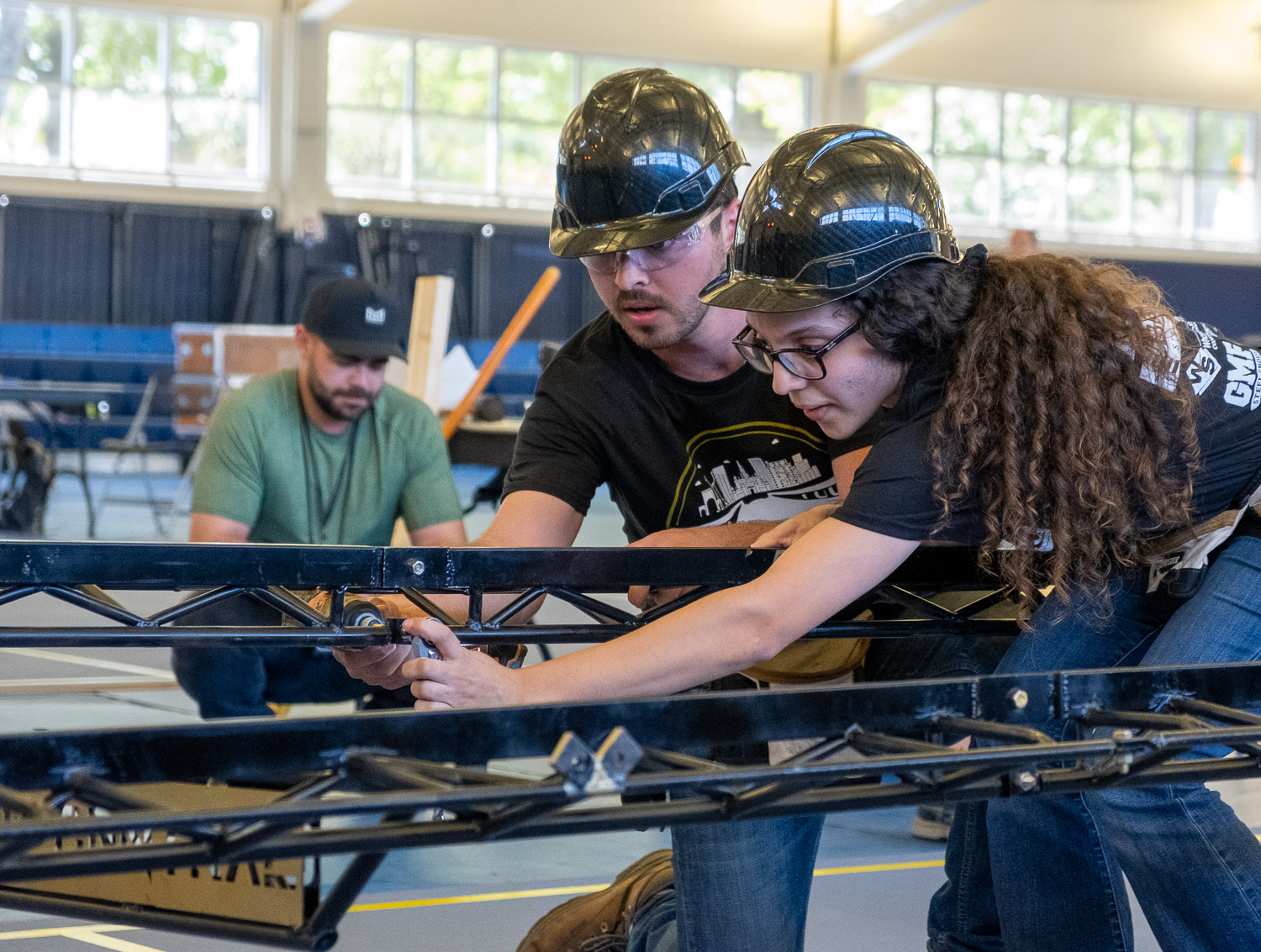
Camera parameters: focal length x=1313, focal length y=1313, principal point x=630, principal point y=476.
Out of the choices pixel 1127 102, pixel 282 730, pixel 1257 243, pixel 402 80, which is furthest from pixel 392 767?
pixel 1257 243

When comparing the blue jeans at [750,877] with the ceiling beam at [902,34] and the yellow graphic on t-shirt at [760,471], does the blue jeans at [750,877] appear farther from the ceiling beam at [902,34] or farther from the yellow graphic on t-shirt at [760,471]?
the ceiling beam at [902,34]

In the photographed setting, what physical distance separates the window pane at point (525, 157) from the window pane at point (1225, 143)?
34.6ft

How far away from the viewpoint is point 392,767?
122 cm

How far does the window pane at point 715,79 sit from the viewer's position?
1939cm

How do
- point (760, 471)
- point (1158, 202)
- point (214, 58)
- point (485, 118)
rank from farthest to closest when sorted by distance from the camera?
point (1158, 202) < point (485, 118) < point (214, 58) < point (760, 471)

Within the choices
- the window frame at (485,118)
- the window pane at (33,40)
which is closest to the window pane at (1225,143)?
the window frame at (485,118)

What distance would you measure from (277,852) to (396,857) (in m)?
2.57

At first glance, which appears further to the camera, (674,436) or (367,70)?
(367,70)

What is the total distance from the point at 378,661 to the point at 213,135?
17.9m

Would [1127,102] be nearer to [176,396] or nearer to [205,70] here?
[205,70]

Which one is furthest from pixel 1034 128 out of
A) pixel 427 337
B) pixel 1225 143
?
pixel 427 337

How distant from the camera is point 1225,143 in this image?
70.2 feet

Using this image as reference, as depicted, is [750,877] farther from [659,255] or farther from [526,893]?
[526,893]

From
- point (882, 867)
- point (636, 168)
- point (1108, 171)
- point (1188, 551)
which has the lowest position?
point (882, 867)
